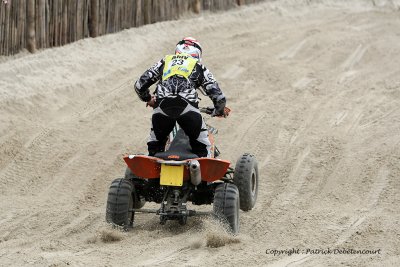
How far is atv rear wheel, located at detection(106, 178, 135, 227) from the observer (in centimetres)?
844

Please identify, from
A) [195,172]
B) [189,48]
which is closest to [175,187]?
[195,172]

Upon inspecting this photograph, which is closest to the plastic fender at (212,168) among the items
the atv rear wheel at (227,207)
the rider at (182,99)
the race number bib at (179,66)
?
the atv rear wheel at (227,207)

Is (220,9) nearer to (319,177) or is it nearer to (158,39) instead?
(158,39)

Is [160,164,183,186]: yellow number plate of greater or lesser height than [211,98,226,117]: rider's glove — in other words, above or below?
below

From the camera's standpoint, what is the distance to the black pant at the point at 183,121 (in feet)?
27.8

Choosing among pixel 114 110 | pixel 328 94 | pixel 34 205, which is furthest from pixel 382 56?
pixel 34 205

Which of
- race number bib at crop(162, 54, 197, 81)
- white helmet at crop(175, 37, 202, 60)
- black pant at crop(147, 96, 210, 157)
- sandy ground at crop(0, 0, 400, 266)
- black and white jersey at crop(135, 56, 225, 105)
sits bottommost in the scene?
sandy ground at crop(0, 0, 400, 266)

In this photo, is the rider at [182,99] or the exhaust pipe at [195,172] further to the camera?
the rider at [182,99]

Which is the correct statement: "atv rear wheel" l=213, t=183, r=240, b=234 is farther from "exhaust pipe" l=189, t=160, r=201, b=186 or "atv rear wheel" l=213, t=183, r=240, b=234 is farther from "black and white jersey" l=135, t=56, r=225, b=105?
"black and white jersey" l=135, t=56, r=225, b=105

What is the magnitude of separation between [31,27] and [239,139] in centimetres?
474

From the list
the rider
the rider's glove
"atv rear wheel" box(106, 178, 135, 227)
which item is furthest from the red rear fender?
the rider's glove

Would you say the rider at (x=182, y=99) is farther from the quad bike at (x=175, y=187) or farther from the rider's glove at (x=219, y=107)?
the quad bike at (x=175, y=187)

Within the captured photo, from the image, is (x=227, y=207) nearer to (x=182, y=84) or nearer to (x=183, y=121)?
(x=183, y=121)

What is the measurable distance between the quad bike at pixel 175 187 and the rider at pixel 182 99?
17 cm
